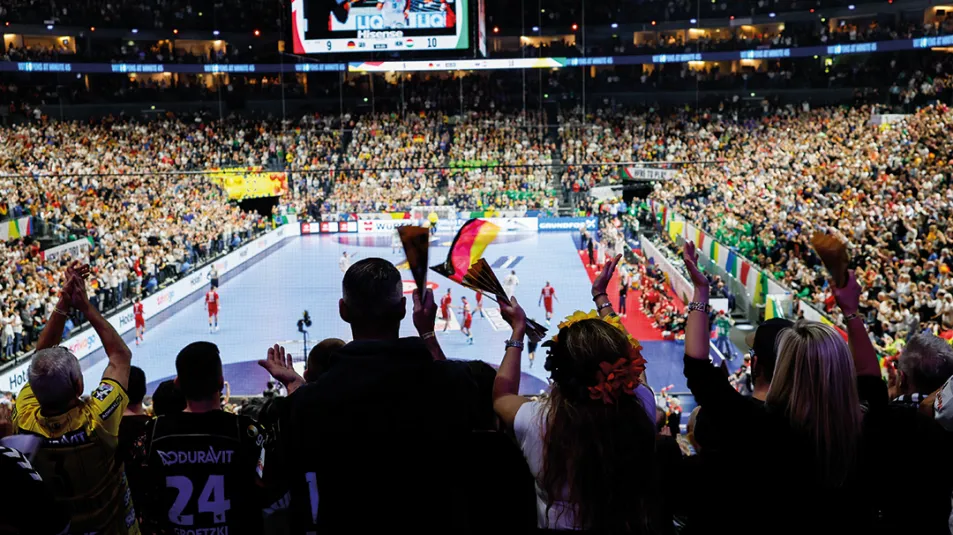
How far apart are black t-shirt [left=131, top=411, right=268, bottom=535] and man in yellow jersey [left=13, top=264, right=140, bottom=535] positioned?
196 millimetres

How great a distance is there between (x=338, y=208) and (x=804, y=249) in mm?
11149

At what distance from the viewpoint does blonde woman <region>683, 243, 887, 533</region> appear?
2.46 meters

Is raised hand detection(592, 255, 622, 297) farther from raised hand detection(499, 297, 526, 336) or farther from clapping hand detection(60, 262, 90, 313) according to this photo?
clapping hand detection(60, 262, 90, 313)

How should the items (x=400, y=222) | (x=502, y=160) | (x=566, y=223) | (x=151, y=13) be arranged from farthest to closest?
(x=151, y=13) < (x=502, y=160) < (x=566, y=223) < (x=400, y=222)

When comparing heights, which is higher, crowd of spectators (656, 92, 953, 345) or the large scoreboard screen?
the large scoreboard screen

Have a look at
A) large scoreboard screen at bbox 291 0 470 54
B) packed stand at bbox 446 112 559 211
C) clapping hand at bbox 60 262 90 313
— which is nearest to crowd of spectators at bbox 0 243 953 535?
clapping hand at bbox 60 262 90 313

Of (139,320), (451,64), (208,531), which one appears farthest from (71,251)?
(451,64)

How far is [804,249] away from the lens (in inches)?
682

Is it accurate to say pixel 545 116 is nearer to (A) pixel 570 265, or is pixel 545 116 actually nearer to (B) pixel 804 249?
(A) pixel 570 265

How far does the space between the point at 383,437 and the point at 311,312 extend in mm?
16630

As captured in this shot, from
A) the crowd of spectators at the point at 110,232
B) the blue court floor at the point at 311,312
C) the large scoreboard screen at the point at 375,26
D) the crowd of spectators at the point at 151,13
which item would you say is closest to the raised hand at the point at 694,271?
the blue court floor at the point at 311,312

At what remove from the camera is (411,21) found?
84.1 feet

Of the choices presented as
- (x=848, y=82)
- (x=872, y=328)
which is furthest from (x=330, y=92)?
(x=872, y=328)

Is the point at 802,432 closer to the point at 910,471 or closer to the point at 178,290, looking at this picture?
the point at 910,471
